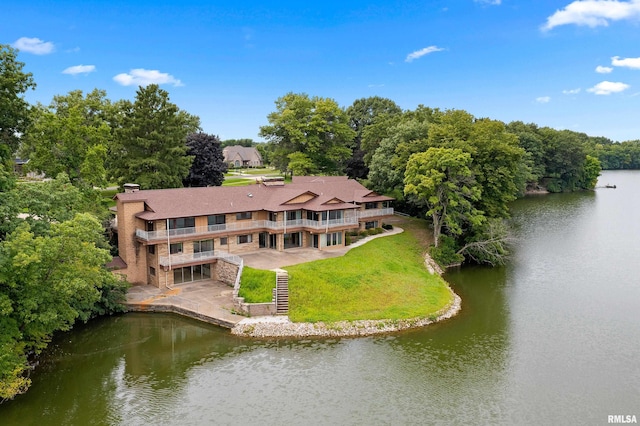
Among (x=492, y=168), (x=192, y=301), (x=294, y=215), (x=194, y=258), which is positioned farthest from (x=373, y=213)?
(x=192, y=301)

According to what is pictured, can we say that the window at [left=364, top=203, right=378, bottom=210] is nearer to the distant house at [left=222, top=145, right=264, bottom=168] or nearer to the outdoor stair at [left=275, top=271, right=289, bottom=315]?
the outdoor stair at [left=275, top=271, right=289, bottom=315]

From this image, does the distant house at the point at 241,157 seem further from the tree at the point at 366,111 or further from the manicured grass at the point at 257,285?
the manicured grass at the point at 257,285

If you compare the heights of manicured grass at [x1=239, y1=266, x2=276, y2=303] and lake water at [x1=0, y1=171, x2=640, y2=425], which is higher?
manicured grass at [x1=239, y1=266, x2=276, y2=303]

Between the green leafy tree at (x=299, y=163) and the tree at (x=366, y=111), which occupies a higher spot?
the tree at (x=366, y=111)

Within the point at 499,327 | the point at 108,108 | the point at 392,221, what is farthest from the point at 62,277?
the point at 392,221

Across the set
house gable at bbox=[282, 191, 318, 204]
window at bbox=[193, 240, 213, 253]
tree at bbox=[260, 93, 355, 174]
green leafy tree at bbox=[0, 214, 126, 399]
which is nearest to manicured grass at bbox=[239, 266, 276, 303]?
window at bbox=[193, 240, 213, 253]

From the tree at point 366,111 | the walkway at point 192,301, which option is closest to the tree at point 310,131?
the tree at point 366,111
